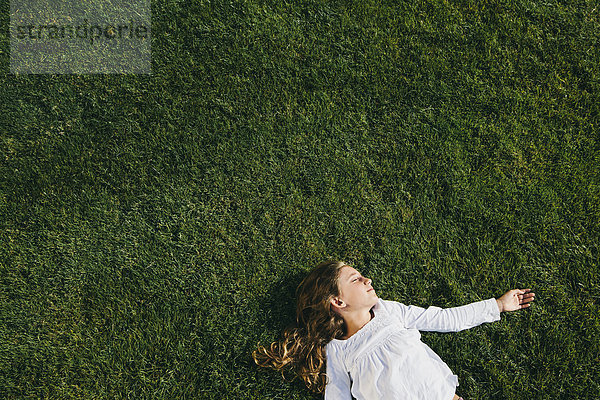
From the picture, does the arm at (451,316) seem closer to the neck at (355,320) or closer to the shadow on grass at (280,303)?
the neck at (355,320)

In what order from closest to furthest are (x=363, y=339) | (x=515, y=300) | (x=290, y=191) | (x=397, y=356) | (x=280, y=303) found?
(x=397, y=356)
(x=363, y=339)
(x=515, y=300)
(x=280, y=303)
(x=290, y=191)

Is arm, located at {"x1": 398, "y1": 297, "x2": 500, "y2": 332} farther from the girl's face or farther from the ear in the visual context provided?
the ear

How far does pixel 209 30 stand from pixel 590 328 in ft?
14.1

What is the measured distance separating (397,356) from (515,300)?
1.18 m

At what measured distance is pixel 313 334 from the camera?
131 inches

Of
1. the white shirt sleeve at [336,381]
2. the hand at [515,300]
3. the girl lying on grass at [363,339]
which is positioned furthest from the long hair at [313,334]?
the hand at [515,300]

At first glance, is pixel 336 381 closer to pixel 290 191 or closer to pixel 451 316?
pixel 451 316

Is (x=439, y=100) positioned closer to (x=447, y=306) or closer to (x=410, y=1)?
(x=410, y=1)

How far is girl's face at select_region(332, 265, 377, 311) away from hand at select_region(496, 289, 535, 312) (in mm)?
1090

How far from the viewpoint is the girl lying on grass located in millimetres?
3027

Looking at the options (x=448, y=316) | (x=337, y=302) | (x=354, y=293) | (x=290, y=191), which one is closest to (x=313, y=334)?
(x=337, y=302)

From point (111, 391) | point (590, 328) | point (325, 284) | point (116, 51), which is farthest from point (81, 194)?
point (590, 328)

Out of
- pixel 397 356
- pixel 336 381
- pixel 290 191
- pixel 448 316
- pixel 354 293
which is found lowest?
pixel 336 381

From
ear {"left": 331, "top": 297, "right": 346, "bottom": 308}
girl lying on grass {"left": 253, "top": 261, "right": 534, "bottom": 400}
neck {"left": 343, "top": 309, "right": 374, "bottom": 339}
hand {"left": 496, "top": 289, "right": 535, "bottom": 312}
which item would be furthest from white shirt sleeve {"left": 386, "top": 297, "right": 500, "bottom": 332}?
ear {"left": 331, "top": 297, "right": 346, "bottom": 308}
